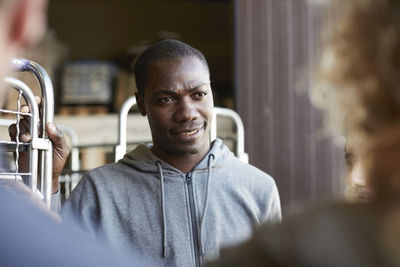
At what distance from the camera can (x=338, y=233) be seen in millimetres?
456

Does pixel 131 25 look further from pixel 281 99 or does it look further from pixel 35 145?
pixel 35 145

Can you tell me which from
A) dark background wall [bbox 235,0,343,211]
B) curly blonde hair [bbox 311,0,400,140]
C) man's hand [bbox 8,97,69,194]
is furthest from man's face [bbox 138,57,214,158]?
dark background wall [bbox 235,0,343,211]

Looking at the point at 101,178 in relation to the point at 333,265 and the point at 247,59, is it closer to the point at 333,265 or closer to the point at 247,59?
the point at 333,265

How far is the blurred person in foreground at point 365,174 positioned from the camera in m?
0.45

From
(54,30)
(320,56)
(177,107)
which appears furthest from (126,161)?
(54,30)

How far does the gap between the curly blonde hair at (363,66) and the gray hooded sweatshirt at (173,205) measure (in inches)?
40.1

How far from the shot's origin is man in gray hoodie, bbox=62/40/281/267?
1565 mm

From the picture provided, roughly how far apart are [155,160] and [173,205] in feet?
0.49

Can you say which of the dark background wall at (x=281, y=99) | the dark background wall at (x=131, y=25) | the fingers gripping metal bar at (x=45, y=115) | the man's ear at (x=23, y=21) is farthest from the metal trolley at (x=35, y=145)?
the dark background wall at (x=131, y=25)

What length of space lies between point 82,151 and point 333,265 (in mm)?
3478

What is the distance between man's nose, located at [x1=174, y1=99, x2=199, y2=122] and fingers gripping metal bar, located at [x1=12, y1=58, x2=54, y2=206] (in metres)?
0.34

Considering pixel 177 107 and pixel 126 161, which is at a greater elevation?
pixel 177 107

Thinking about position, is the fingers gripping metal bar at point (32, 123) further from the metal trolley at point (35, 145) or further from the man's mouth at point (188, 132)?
the man's mouth at point (188, 132)

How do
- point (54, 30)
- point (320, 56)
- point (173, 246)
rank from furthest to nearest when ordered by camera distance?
point (54, 30) < point (173, 246) < point (320, 56)
